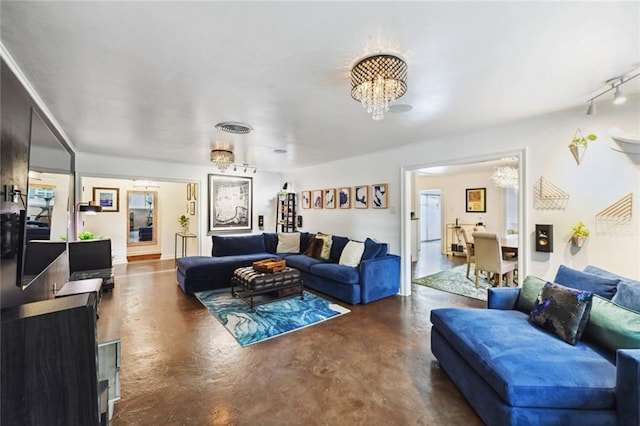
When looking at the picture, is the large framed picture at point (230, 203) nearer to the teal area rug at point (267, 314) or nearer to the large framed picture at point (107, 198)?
the teal area rug at point (267, 314)

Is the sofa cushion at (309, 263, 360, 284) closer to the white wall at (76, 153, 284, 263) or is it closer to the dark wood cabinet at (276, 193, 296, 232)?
the dark wood cabinet at (276, 193, 296, 232)

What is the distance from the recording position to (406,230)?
4422mm

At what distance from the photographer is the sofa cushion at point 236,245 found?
5477mm

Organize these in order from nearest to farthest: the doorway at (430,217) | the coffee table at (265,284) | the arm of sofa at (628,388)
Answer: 1. the arm of sofa at (628,388)
2. the coffee table at (265,284)
3. the doorway at (430,217)

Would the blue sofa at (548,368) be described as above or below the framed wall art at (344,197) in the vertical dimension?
below

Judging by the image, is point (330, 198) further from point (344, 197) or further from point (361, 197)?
point (361, 197)

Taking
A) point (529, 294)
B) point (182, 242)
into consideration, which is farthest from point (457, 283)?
point (182, 242)

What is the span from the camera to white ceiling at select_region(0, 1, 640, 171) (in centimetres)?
142

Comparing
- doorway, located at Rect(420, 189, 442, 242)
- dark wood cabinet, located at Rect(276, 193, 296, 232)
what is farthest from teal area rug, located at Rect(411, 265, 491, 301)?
doorway, located at Rect(420, 189, 442, 242)

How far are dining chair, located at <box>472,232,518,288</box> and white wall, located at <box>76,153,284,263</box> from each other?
188 inches

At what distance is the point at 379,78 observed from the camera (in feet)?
5.78

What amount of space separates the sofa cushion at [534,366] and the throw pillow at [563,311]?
0.21ft

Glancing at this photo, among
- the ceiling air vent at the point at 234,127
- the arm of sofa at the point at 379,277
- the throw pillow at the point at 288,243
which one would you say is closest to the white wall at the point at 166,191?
the throw pillow at the point at 288,243

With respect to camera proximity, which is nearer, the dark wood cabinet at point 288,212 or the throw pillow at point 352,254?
the throw pillow at point 352,254
